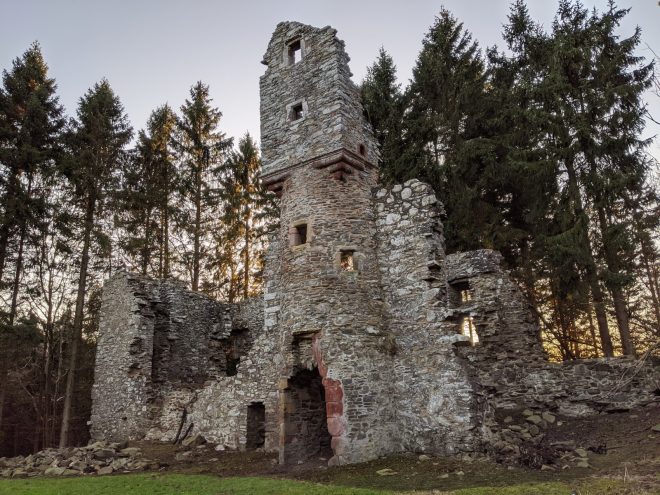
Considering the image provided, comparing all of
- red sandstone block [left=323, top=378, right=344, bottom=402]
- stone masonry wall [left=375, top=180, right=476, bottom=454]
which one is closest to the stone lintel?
stone masonry wall [left=375, top=180, right=476, bottom=454]

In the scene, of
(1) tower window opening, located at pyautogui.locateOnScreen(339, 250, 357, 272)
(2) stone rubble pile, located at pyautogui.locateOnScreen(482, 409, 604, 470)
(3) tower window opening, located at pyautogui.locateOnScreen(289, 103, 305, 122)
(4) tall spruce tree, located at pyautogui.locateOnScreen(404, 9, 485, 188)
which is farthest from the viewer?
(4) tall spruce tree, located at pyautogui.locateOnScreen(404, 9, 485, 188)

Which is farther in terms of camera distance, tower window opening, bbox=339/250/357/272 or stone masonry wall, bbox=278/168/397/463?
tower window opening, bbox=339/250/357/272

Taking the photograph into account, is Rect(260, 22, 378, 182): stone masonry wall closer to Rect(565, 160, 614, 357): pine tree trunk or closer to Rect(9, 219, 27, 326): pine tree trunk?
Rect(565, 160, 614, 357): pine tree trunk

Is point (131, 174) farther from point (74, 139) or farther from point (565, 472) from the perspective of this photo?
Result: point (565, 472)

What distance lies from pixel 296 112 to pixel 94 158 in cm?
1162

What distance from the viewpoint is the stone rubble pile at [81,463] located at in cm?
1142

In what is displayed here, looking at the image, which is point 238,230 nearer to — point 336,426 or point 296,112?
point 296,112

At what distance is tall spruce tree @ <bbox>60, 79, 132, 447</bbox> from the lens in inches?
781

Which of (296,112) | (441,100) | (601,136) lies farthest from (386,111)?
(296,112)

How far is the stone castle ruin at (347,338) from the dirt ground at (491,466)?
1.49 feet

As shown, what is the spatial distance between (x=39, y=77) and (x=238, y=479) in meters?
20.6

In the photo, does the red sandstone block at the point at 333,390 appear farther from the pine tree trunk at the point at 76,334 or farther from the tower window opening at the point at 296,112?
the pine tree trunk at the point at 76,334

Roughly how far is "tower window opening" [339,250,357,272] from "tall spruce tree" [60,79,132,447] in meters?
11.3

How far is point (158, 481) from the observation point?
9.71 m
